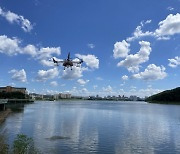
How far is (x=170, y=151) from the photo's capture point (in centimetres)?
4794

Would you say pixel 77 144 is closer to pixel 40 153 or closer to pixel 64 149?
pixel 64 149

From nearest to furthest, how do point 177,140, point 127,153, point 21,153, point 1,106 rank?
point 21,153 < point 127,153 < point 177,140 < point 1,106

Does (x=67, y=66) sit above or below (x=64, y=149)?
above

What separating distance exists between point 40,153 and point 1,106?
353ft

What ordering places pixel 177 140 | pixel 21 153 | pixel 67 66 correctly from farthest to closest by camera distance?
pixel 67 66 < pixel 177 140 < pixel 21 153

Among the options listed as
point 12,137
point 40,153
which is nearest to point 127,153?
point 40,153

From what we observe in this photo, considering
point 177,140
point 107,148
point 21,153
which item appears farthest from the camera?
point 177,140

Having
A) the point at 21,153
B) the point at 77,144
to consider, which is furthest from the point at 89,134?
the point at 21,153

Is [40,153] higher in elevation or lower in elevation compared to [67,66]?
lower

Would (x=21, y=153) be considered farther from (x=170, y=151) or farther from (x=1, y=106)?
(x=1, y=106)

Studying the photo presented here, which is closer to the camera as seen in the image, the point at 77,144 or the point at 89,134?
the point at 77,144

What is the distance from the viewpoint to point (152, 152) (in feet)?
153

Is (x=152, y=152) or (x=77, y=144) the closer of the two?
(x=152, y=152)

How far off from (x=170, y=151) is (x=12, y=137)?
31.6 meters
